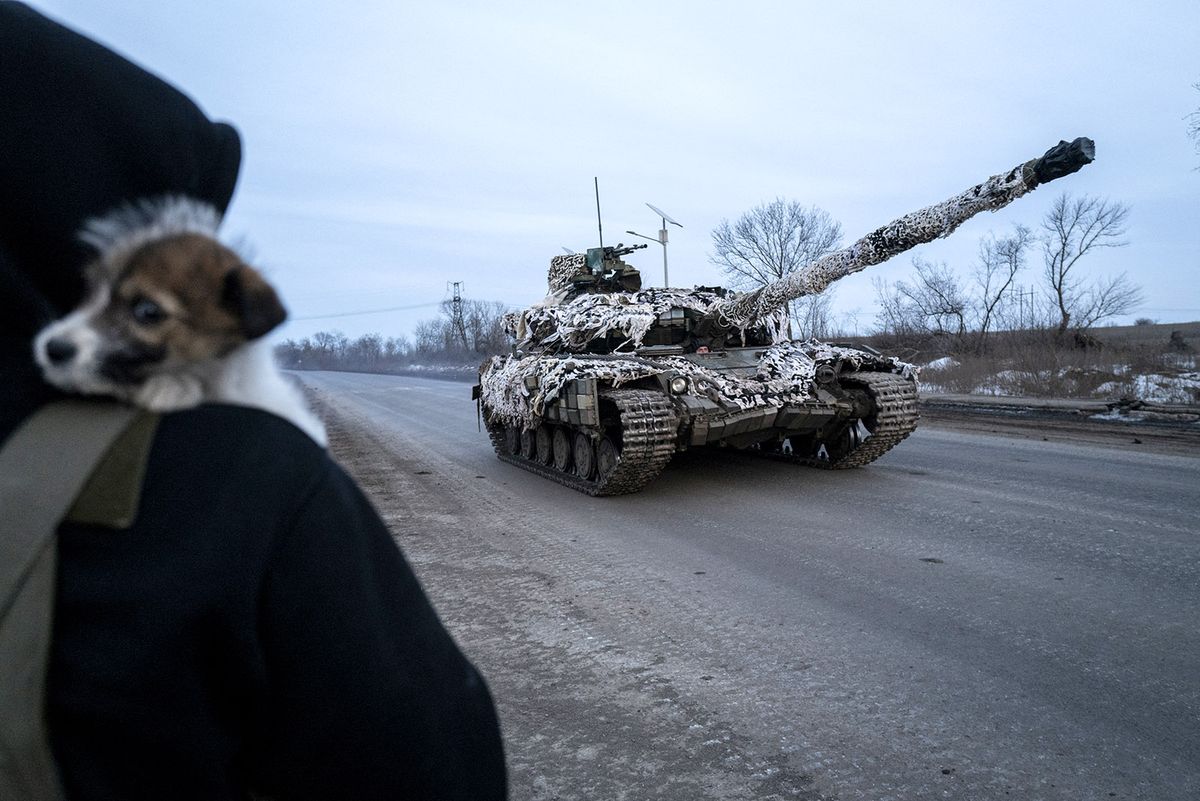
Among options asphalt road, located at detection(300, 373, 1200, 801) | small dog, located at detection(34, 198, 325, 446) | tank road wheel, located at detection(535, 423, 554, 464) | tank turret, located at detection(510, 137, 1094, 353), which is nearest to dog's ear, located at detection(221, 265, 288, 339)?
small dog, located at detection(34, 198, 325, 446)

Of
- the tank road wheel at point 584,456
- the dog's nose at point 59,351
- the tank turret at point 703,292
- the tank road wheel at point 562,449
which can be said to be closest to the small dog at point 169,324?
the dog's nose at point 59,351

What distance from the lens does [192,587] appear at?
33.3 inches

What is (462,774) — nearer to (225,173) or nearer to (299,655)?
(299,655)

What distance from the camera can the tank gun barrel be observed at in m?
5.52

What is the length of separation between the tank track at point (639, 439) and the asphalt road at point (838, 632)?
0.71ft

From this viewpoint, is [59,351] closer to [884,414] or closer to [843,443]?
[884,414]

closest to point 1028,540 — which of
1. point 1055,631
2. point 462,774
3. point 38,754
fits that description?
point 1055,631

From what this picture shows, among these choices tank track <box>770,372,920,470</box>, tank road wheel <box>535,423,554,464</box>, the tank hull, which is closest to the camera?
the tank hull

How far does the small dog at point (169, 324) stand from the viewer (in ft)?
3.01

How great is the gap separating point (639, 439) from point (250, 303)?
6107 millimetres

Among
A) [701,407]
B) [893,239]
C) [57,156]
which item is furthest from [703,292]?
[57,156]

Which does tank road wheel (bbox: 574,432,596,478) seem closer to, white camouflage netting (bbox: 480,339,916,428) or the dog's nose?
white camouflage netting (bbox: 480,339,916,428)

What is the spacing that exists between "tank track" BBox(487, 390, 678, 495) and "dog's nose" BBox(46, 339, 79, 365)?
6.16 m

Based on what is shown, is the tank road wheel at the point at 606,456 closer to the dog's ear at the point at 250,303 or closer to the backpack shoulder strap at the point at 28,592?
the dog's ear at the point at 250,303
